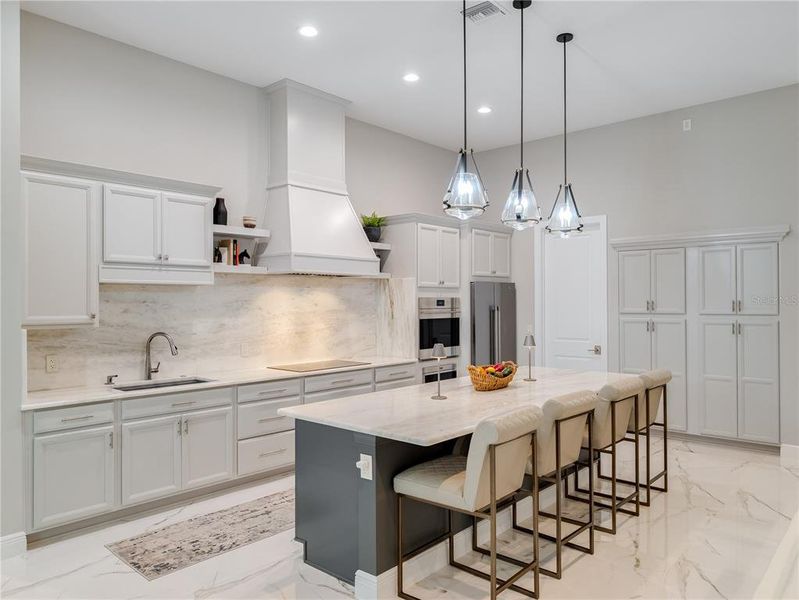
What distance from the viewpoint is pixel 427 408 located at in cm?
312

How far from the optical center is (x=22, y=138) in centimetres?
370

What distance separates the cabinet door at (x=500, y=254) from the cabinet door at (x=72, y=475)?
14.7 feet

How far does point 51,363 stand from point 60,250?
31.4 inches

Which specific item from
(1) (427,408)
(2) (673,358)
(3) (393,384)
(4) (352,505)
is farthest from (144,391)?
(2) (673,358)

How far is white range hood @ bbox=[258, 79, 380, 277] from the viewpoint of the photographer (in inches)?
189

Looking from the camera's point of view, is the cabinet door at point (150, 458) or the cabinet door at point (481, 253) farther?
the cabinet door at point (481, 253)

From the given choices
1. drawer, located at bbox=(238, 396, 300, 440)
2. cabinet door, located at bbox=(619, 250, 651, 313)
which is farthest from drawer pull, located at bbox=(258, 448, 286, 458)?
cabinet door, located at bbox=(619, 250, 651, 313)

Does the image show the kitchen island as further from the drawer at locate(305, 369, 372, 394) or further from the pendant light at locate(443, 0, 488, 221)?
the drawer at locate(305, 369, 372, 394)

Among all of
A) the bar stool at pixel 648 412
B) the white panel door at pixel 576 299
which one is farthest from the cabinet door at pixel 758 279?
the bar stool at pixel 648 412

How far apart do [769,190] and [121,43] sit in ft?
18.4

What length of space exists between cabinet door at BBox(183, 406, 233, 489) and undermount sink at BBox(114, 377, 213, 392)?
31 centimetres

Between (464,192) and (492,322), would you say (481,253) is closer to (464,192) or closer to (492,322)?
(492,322)

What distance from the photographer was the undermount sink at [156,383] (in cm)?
396

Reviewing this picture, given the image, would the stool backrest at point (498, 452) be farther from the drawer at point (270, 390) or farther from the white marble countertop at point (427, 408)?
the drawer at point (270, 390)
